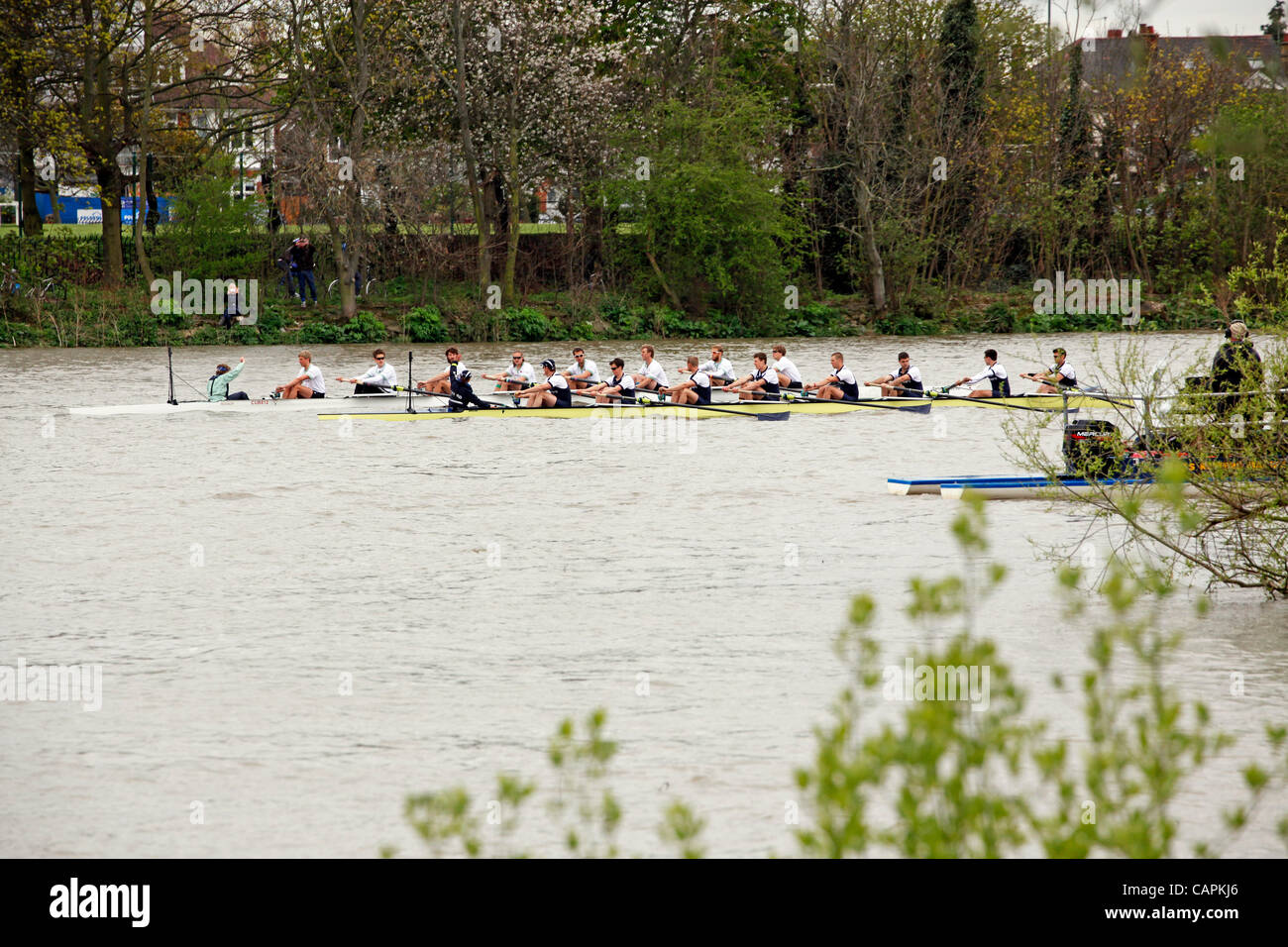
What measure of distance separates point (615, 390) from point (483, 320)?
16244 millimetres

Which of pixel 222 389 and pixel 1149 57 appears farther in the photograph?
pixel 1149 57

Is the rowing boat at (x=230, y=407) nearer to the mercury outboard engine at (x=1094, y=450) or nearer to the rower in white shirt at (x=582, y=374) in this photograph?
the rower in white shirt at (x=582, y=374)

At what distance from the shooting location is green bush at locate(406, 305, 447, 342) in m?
37.5

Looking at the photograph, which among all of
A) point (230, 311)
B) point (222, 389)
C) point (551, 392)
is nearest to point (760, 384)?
point (551, 392)

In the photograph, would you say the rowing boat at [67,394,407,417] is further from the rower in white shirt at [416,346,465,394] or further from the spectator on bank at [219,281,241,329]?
the spectator on bank at [219,281,241,329]

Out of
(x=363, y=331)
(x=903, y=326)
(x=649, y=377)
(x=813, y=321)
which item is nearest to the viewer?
(x=649, y=377)

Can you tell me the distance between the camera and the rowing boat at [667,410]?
22.0m

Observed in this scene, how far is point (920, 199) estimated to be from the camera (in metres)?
42.2

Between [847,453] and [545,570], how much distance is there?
26.7ft

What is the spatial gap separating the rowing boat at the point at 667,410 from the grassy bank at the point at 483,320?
15248mm

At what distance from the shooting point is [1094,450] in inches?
464

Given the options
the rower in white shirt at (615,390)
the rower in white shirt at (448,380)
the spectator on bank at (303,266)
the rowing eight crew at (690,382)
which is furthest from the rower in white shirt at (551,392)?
the spectator on bank at (303,266)

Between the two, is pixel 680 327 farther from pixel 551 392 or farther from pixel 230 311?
pixel 551 392
